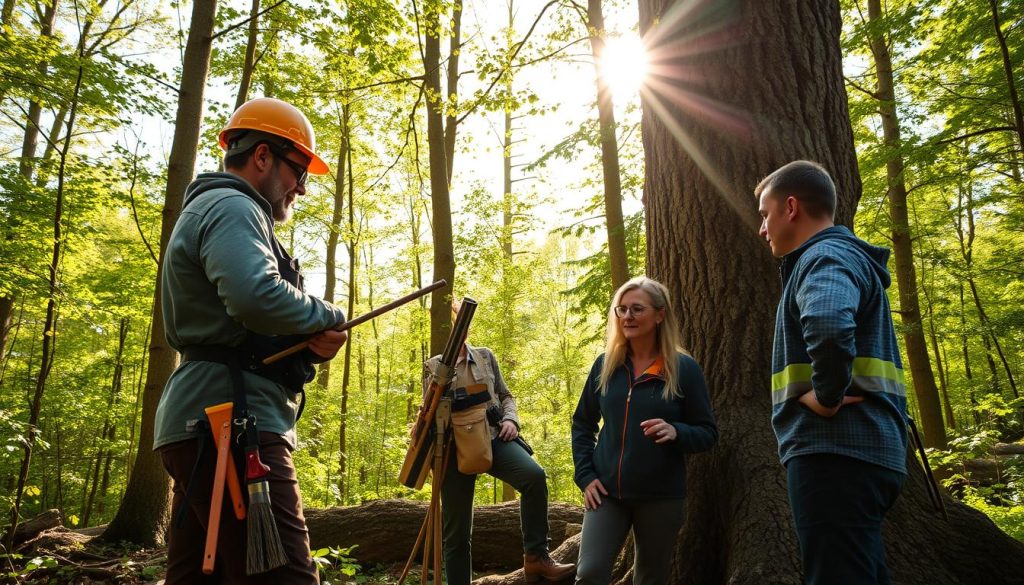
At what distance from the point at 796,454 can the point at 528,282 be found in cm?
1742

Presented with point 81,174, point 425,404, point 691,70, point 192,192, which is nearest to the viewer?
point 192,192

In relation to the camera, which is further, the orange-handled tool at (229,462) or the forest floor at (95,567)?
the forest floor at (95,567)

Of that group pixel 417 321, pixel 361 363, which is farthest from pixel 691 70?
pixel 361 363

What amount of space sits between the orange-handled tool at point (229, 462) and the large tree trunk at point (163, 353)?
587cm

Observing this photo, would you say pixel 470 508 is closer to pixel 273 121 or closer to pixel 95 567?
pixel 273 121

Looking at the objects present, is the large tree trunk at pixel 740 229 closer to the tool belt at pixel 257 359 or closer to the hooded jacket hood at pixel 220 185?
the tool belt at pixel 257 359

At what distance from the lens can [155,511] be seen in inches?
281

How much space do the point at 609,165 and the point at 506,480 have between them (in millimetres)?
6917

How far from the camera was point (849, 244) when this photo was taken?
2137 millimetres

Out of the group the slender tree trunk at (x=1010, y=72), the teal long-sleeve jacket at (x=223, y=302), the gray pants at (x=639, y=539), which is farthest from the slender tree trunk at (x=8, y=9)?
the slender tree trunk at (x=1010, y=72)

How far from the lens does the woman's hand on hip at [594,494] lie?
3.01 metres

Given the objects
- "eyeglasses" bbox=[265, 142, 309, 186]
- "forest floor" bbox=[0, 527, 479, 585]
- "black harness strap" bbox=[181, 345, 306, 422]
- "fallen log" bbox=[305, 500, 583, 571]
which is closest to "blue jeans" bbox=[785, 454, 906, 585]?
"black harness strap" bbox=[181, 345, 306, 422]

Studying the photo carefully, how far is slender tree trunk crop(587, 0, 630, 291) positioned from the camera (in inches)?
371

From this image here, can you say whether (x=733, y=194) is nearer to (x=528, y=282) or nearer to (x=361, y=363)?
(x=528, y=282)
